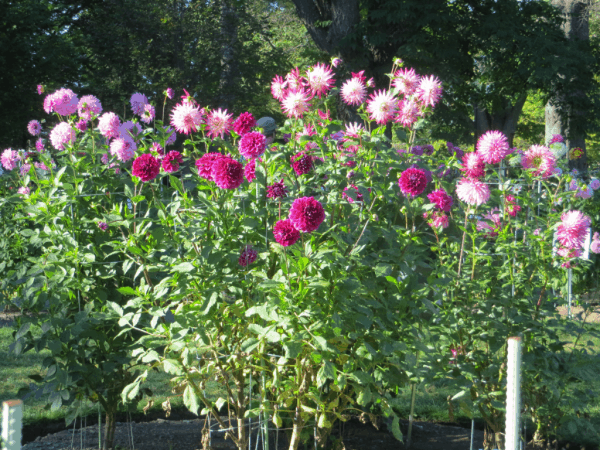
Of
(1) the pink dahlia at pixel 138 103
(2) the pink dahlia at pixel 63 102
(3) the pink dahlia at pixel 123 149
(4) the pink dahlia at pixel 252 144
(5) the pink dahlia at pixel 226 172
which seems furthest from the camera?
(1) the pink dahlia at pixel 138 103

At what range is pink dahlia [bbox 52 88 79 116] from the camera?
3.26 m

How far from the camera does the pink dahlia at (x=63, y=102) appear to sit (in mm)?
3264

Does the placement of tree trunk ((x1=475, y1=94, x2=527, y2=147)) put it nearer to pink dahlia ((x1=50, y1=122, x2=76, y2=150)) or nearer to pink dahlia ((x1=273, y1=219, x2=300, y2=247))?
pink dahlia ((x1=50, y1=122, x2=76, y2=150))

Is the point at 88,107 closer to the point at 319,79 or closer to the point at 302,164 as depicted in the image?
the point at 319,79

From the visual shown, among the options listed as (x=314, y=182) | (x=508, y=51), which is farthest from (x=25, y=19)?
(x=314, y=182)

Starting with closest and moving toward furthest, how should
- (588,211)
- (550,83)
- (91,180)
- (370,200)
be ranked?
(370,200) → (91,180) → (588,211) → (550,83)

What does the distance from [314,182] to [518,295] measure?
1.13 metres

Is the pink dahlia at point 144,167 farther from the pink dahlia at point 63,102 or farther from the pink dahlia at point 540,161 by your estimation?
the pink dahlia at point 540,161

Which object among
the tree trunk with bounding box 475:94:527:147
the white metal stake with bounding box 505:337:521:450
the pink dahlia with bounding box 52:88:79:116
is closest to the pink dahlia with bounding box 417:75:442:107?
the white metal stake with bounding box 505:337:521:450

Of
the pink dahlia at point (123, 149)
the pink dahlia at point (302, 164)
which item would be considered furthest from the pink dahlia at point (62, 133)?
the pink dahlia at point (302, 164)

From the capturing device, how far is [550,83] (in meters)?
11.5

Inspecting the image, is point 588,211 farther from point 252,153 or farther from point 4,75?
point 4,75

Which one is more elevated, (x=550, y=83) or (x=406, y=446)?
(x=550, y=83)

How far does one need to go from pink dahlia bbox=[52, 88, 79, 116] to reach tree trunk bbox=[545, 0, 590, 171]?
35.2 ft
